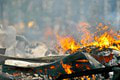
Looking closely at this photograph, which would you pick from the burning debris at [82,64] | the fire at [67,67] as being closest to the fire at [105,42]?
the burning debris at [82,64]

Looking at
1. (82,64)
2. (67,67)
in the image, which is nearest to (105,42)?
(82,64)

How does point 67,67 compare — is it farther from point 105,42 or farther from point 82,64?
point 105,42

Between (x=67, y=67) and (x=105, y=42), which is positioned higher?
(x=105, y=42)

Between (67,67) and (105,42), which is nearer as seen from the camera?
(67,67)

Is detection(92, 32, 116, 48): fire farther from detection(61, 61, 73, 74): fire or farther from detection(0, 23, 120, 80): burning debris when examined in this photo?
detection(61, 61, 73, 74): fire

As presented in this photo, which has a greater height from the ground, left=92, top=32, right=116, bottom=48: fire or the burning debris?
left=92, top=32, right=116, bottom=48: fire

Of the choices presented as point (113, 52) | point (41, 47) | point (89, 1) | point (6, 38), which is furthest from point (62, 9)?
point (113, 52)

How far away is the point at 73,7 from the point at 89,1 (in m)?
3.28

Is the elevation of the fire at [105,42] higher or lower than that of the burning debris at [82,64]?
higher

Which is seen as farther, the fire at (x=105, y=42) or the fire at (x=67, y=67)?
the fire at (x=105, y=42)

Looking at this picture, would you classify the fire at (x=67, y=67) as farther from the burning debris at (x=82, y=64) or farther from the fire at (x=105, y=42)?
the fire at (x=105, y=42)

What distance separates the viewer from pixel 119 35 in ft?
29.3

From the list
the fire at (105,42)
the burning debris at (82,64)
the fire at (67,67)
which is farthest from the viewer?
the fire at (105,42)

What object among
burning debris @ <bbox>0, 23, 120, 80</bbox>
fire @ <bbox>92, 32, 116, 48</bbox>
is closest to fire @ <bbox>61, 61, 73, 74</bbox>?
burning debris @ <bbox>0, 23, 120, 80</bbox>
